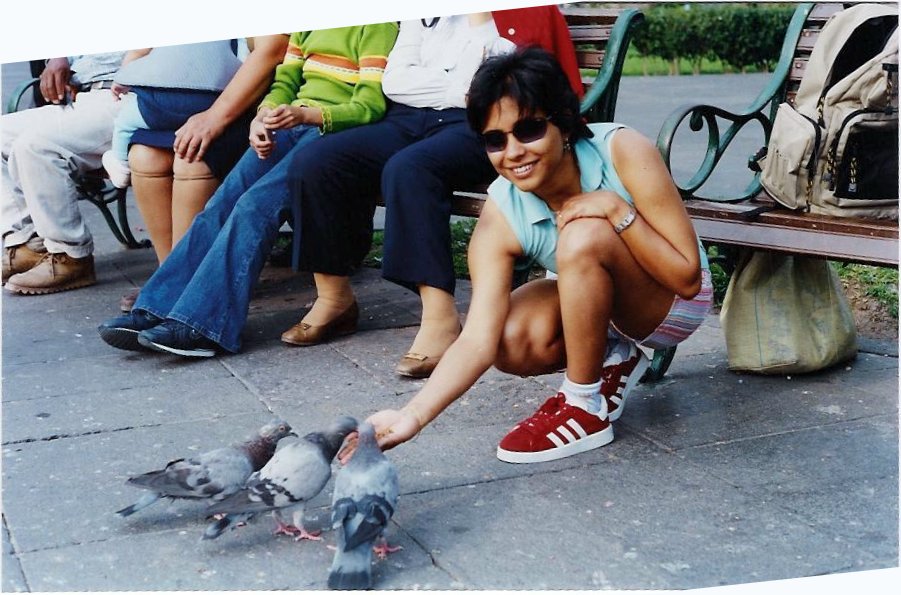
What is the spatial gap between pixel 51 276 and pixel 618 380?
122 inches

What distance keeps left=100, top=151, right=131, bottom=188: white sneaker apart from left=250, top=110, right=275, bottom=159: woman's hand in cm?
91

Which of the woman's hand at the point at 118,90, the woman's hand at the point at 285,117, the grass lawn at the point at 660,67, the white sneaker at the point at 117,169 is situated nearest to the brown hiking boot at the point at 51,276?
the white sneaker at the point at 117,169

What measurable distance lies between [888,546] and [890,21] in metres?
1.88

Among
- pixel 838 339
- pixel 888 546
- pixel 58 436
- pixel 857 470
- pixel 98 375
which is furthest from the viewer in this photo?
pixel 98 375

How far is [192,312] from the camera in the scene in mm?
4402

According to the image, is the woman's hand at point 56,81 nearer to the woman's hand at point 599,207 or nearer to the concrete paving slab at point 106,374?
the concrete paving slab at point 106,374

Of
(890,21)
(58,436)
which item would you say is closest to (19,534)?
(58,436)

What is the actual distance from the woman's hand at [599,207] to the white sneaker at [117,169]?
101 inches

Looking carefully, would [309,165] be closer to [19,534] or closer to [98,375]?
[98,375]

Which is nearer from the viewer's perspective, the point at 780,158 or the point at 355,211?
Result: the point at 780,158

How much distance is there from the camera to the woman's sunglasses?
305 centimetres

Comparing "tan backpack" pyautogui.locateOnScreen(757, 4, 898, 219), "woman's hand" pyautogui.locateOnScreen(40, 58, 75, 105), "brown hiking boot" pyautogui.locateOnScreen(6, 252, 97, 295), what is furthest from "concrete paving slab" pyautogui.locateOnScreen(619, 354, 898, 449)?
"woman's hand" pyautogui.locateOnScreen(40, 58, 75, 105)

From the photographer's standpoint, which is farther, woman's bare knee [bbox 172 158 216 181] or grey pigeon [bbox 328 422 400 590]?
woman's bare knee [bbox 172 158 216 181]

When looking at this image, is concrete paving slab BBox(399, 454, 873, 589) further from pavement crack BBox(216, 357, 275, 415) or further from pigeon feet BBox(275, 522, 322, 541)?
pavement crack BBox(216, 357, 275, 415)
